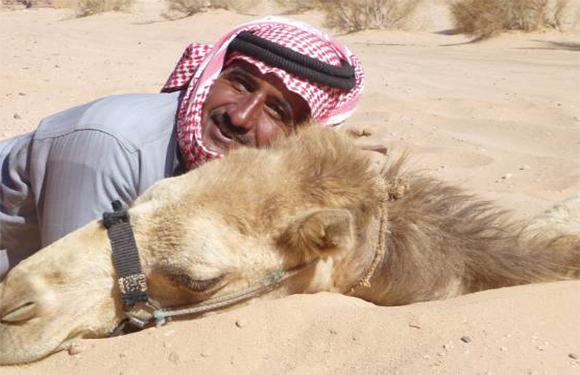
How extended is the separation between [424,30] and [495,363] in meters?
18.6

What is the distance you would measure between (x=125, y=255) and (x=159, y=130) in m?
0.94

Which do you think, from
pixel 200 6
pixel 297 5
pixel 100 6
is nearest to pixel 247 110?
pixel 200 6

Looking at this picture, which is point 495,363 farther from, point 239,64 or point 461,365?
point 239,64

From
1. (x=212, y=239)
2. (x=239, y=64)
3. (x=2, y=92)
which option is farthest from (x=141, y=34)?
(x=212, y=239)

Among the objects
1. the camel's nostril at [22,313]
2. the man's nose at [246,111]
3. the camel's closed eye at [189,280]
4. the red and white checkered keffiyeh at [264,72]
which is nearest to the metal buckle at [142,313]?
the camel's closed eye at [189,280]

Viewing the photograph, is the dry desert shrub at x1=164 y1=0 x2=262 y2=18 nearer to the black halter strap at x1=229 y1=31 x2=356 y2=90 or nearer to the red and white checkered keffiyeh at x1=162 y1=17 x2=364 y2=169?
the red and white checkered keffiyeh at x1=162 y1=17 x2=364 y2=169

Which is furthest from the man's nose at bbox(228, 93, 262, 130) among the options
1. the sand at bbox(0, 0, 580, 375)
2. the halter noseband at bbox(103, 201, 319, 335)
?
the sand at bbox(0, 0, 580, 375)

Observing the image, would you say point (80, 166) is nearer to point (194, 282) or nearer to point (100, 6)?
point (194, 282)

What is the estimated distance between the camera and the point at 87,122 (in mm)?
3029

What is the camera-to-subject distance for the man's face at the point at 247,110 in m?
3.19

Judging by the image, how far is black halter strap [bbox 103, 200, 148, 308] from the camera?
243 centimetres

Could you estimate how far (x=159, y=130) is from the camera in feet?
10.6

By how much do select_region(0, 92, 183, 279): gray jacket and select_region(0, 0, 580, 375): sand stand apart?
2.30ft

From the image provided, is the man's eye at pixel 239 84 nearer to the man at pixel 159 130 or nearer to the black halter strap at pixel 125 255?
the man at pixel 159 130
